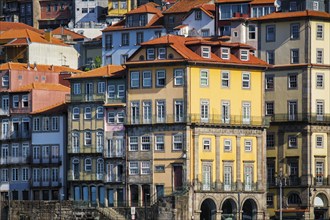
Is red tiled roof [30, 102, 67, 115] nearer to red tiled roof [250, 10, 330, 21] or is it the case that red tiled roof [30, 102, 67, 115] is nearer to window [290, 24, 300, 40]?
red tiled roof [250, 10, 330, 21]

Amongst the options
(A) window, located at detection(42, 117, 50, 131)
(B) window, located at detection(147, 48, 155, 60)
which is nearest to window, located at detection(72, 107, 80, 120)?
(A) window, located at detection(42, 117, 50, 131)

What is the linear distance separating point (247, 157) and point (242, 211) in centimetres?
400

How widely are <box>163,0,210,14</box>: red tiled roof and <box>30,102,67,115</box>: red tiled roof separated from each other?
23141 millimetres

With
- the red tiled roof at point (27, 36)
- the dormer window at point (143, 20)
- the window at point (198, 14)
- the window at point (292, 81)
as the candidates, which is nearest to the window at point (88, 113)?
the window at point (292, 81)

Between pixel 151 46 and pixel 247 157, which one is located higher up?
pixel 151 46

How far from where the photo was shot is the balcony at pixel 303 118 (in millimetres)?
125375

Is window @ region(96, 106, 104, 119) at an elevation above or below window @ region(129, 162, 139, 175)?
above

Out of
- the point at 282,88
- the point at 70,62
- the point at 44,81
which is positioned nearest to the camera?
the point at 282,88

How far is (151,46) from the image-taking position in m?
120

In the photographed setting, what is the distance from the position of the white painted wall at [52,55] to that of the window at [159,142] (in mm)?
37485

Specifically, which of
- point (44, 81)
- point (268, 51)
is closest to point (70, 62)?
point (44, 81)

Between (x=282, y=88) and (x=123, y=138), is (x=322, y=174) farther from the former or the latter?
(x=123, y=138)

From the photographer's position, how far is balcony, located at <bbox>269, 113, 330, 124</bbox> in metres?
125

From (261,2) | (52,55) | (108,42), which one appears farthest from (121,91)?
(52,55)
